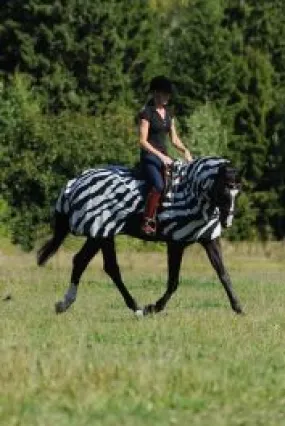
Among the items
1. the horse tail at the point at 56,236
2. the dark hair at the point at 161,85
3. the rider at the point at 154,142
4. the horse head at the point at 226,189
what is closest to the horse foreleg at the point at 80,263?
the horse tail at the point at 56,236

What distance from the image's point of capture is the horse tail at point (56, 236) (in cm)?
1555

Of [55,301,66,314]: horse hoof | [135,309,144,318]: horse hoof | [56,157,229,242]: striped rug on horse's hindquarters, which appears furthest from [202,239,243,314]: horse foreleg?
[55,301,66,314]: horse hoof

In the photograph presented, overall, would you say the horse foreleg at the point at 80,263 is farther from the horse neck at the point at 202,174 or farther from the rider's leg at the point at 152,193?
the horse neck at the point at 202,174

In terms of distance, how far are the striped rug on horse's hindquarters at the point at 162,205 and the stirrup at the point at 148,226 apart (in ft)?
0.42

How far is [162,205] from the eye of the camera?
14.4m

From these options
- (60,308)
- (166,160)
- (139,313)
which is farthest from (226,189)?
(60,308)

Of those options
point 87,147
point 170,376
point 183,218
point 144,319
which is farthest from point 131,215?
point 87,147

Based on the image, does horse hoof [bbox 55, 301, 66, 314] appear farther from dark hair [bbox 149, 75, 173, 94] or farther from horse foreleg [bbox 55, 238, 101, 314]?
dark hair [bbox 149, 75, 173, 94]

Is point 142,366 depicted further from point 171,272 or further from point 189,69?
point 189,69

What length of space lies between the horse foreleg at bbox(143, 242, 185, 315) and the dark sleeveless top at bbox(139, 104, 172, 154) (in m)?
1.20

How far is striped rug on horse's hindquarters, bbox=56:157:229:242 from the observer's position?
1444 cm

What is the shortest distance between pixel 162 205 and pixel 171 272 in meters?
0.95

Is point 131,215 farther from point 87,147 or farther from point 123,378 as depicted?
point 87,147

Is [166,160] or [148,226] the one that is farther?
[148,226]
